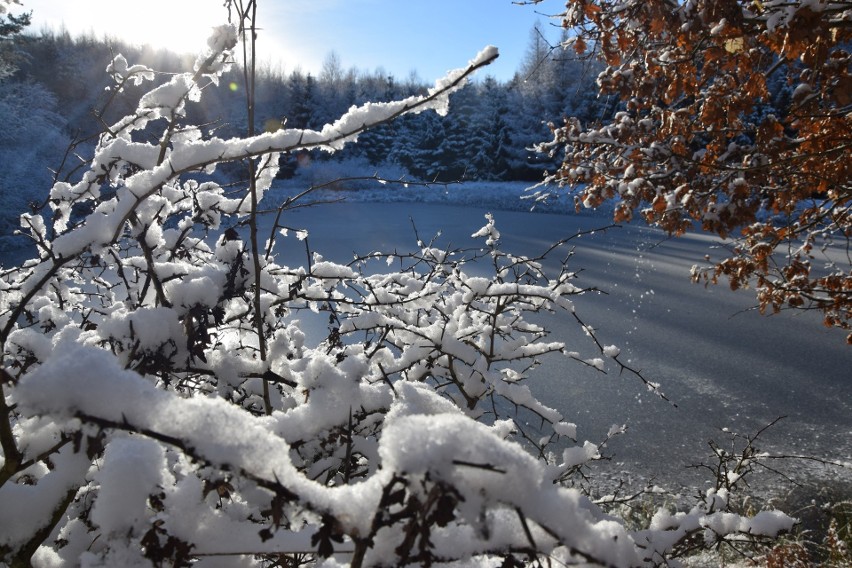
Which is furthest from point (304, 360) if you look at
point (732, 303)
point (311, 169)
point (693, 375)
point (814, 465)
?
point (311, 169)

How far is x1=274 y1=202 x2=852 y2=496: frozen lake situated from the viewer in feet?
18.1

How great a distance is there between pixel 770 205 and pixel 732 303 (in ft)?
24.4

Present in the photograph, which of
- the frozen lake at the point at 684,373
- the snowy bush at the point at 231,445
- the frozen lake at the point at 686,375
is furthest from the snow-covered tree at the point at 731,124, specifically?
the snowy bush at the point at 231,445

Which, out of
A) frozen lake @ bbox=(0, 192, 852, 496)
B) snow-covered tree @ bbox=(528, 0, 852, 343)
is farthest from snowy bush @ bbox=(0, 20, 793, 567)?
frozen lake @ bbox=(0, 192, 852, 496)

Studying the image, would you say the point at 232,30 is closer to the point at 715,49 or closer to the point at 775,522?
the point at 775,522

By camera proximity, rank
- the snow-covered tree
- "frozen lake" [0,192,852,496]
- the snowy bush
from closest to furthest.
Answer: the snowy bush → the snow-covered tree → "frozen lake" [0,192,852,496]

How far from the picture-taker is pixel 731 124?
3533mm

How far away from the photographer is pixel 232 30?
1285mm

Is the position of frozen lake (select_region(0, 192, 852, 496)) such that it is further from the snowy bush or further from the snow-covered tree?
the snowy bush

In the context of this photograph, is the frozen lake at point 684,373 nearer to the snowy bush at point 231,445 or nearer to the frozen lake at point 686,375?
the frozen lake at point 686,375

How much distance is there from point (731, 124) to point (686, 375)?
4.67m

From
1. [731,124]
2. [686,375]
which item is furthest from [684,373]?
[731,124]

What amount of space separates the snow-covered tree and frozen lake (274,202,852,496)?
130 cm

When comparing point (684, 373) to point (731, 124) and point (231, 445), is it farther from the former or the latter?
point (231, 445)
